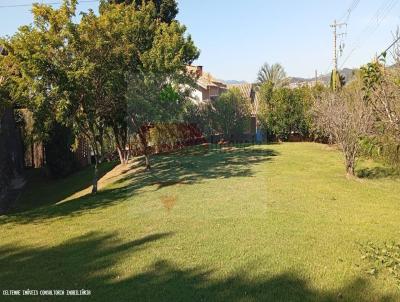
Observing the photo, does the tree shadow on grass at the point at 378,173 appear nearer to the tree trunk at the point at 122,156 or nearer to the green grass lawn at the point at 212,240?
the green grass lawn at the point at 212,240

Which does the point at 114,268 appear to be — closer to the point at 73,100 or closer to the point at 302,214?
the point at 302,214

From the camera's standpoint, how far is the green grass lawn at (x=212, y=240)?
5156 millimetres

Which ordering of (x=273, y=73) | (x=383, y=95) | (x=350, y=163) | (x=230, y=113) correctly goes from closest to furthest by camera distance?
(x=383, y=95), (x=350, y=163), (x=230, y=113), (x=273, y=73)

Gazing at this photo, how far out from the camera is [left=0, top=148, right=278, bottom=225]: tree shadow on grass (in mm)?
10418

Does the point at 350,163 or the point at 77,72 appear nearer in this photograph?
the point at 77,72

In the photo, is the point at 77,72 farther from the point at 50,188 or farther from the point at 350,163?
the point at 350,163

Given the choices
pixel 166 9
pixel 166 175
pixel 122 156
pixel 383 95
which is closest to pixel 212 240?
pixel 383 95

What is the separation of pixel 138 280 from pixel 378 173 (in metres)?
12.1

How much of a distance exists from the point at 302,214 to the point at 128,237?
140 inches

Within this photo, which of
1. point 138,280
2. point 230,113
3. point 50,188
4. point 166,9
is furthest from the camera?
point 230,113

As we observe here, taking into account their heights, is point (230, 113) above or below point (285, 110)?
above

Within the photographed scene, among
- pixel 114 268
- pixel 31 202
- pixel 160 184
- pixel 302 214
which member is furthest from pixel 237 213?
pixel 31 202

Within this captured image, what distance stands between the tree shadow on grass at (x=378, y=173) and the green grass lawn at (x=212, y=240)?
3.32ft

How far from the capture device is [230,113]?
1152 inches
